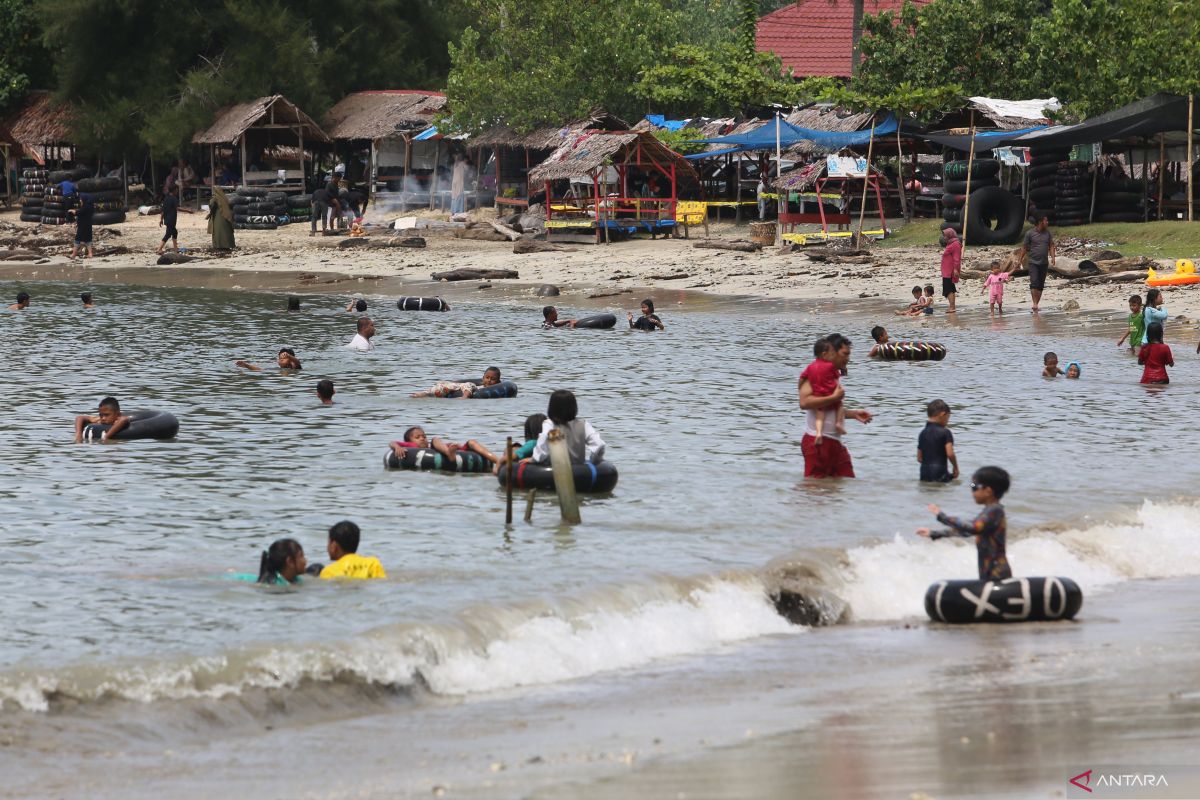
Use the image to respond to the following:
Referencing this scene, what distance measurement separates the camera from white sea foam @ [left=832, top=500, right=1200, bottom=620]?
12.1m

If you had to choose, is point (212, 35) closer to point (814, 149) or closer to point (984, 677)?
point (814, 149)

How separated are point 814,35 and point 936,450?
5416 centimetres

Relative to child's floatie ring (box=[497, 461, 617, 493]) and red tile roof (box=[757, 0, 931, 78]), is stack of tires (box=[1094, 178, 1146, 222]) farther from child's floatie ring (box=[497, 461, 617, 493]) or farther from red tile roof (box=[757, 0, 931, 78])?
red tile roof (box=[757, 0, 931, 78])

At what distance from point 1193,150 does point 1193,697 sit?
30.9 metres

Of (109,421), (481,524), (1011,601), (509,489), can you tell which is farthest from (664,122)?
(1011,601)

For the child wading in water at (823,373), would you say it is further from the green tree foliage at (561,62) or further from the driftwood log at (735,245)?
the green tree foliage at (561,62)

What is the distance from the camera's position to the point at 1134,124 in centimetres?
3497

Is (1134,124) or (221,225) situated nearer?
(1134,124)

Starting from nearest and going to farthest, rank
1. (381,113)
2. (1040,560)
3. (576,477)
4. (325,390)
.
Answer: (1040,560), (576,477), (325,390), (381,113)

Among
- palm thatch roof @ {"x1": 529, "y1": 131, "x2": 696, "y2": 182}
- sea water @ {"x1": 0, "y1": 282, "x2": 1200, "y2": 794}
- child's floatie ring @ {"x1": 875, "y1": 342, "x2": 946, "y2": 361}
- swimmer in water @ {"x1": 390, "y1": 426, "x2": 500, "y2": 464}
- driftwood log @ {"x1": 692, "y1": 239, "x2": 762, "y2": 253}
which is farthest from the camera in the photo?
palm thatch roof @ {"x1": 529, "y1": 131, "x2": 696, "y2": 182}

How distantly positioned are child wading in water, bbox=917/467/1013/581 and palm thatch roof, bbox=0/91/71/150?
50.9 m

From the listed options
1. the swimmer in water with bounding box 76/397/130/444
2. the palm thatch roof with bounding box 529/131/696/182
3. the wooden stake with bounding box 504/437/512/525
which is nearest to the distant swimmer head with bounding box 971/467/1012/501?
the wooden stake with bounding box 504/437/512/525

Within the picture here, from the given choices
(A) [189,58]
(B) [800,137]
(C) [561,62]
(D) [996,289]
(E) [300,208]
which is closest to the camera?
(D) [996,289]

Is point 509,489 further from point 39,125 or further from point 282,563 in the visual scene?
point 39,125
